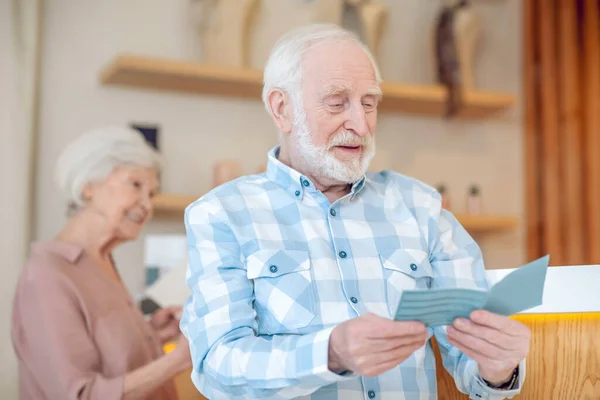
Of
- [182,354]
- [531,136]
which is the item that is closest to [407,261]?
[182,354]

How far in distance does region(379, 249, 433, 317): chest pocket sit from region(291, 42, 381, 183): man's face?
163mm

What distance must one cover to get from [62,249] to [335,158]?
3.52 feet

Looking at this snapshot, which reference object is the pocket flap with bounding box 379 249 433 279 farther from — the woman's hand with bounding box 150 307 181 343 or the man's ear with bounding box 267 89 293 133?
the woman's hand with bounding box 150 307 181 343

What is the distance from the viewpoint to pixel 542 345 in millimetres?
1504

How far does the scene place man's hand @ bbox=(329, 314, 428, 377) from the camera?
105 cm

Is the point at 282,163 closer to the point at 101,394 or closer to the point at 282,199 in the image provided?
the point at 282,199

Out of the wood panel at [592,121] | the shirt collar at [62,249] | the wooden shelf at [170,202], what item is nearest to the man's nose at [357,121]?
the shirt collar at [62,249]

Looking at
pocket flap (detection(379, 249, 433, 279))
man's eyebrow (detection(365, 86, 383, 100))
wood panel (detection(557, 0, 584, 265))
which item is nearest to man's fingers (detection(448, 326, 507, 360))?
pocket flap (detection(379, 249, 433, 279))

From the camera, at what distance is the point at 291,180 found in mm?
1427

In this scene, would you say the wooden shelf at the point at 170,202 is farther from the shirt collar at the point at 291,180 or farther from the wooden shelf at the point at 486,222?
the shirt collar at the point at 291,180

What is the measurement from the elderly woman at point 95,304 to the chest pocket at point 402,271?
73cm

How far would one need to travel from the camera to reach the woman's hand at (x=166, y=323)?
242cm

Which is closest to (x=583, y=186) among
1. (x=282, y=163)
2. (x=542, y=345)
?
(x=542, y=345)

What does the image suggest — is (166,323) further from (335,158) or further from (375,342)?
(375,342)
